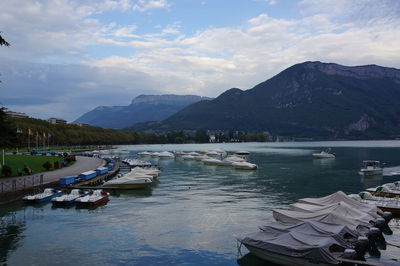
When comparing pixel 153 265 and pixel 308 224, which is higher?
pixel 308 224

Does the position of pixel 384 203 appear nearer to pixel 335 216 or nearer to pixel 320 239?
pixel 335 216

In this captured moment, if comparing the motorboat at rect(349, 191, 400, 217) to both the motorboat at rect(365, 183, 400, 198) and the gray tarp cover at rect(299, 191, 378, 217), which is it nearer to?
the gray tarp cover at rect(299, 191, 378, 217)

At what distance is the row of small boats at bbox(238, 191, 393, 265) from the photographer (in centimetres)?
2084

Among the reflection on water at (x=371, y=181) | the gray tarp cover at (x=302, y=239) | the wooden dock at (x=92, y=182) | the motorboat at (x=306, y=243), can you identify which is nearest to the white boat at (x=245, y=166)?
the reflection on water at (x=371, y=181)

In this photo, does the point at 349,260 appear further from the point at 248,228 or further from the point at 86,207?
the point at 86,207

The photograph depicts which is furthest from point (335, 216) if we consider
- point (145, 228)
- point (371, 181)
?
point (371, 181)

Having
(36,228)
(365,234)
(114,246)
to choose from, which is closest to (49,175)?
(36,228)

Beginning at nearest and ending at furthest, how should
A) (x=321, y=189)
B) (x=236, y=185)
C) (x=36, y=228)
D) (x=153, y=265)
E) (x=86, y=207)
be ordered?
(x=153, y=265)
(x=36, y=228)
(x=86, y=207)
(x=321, y=189)
(x=236, y=185)

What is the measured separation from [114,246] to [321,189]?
132ft

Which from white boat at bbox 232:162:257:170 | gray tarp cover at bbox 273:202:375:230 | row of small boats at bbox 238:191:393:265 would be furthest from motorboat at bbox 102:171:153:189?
white boat at bbox 232:162:257:170

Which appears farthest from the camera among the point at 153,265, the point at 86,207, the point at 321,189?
the point at 321,189

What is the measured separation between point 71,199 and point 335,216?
1175 inches

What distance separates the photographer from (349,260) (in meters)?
20.3

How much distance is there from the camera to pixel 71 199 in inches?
1640
